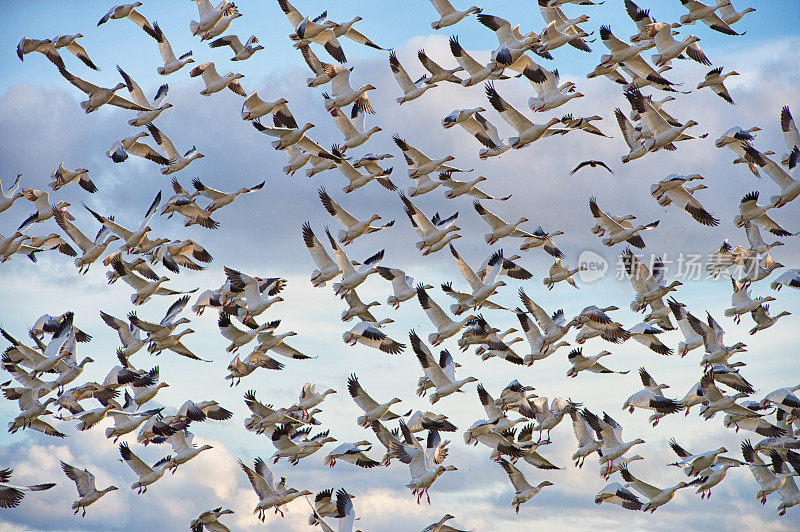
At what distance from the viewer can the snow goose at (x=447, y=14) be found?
22.8m

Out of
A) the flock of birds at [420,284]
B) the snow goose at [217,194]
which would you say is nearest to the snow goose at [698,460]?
the flock of birds at [420,284]

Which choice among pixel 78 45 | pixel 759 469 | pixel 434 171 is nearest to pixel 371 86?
pixel 434 171

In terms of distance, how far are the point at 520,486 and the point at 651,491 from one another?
9.52ft

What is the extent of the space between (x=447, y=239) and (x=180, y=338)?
20.1ft

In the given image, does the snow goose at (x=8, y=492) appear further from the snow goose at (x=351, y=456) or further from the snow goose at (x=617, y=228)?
the snow goose at (x=617, y=228)

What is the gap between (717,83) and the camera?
24.6 metres

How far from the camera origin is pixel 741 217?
83.3 ft

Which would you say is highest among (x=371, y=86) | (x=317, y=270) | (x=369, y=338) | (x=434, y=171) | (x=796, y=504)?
(x=371, y=86)

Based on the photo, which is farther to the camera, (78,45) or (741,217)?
(741,217)

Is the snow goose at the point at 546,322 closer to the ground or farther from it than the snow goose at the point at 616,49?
closer to the ground

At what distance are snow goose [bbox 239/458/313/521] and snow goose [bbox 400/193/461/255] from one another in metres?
5.69

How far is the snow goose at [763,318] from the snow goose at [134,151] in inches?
527

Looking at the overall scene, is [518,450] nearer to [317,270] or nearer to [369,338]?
[369,338]

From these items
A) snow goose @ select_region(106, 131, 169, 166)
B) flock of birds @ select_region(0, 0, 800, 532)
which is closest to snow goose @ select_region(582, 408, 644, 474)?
flock of birds @ select_region(0, 0, 800, 532)
